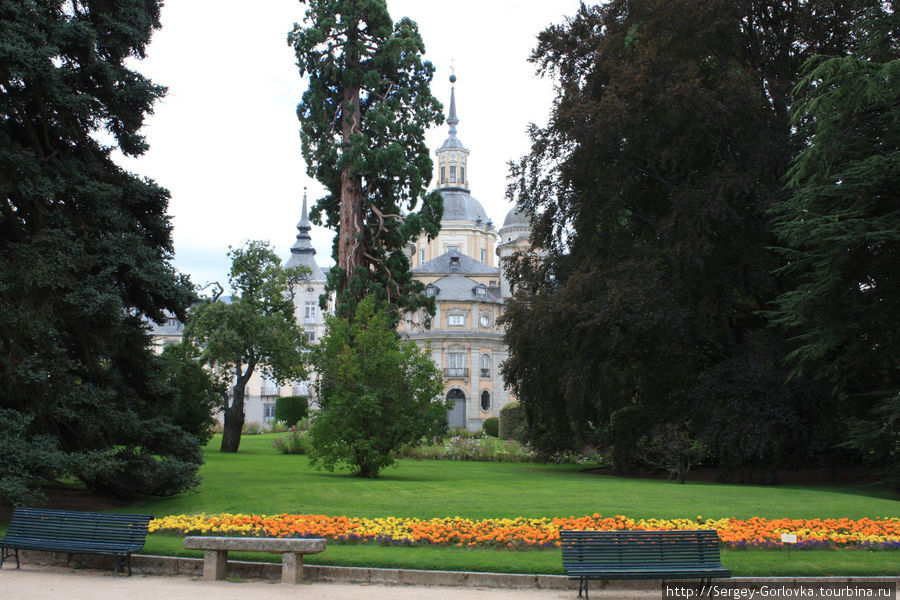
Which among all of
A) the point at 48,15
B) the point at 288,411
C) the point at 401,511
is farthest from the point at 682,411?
the point at 288,411

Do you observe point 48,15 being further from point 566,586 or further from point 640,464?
point 640,464

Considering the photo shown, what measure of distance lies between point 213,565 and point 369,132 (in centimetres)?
1821

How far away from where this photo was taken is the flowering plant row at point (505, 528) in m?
10.3

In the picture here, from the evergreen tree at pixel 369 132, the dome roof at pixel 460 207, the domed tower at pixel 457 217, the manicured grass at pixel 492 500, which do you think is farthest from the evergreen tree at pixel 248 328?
the dome roof at pixel 460 207

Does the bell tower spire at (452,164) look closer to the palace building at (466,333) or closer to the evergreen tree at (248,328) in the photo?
the palace building at (466,333)

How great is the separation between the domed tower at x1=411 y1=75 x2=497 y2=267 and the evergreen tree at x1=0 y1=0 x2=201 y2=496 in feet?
211

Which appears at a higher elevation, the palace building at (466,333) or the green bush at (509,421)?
the palace building at (466,333)

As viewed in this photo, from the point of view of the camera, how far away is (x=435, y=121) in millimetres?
25984

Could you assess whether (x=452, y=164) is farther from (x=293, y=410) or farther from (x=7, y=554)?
(x=7, y=554)

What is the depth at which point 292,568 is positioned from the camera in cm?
886

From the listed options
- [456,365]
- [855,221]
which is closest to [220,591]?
[855,221]

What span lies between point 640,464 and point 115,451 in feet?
53.0

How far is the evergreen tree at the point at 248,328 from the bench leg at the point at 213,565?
70.7ft

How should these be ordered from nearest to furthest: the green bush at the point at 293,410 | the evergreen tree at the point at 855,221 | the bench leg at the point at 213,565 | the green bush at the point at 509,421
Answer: the bench leg at the point at 213,565 < the evergreen tree at the point at 855,221 < the green bush at the point at 509,421 < the green bush at the point at 293,410
